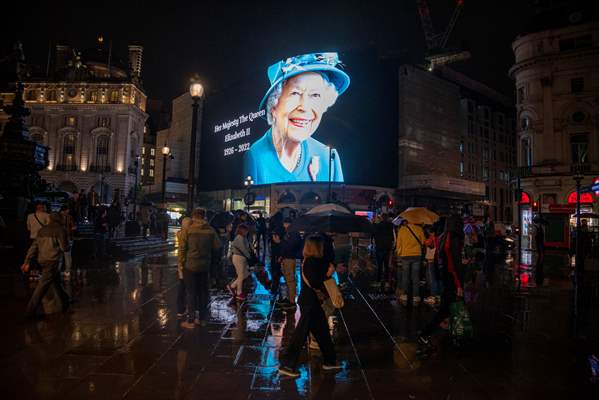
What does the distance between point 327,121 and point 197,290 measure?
42926 mm

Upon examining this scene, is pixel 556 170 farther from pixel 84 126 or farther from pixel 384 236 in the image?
pixel 84 126

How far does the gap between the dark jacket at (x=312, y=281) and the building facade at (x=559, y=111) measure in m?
34.1

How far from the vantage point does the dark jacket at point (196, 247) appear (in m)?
6.83

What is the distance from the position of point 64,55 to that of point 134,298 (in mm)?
75004

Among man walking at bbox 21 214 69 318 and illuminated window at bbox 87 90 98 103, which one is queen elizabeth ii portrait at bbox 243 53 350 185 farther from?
man walking at bbox 21 214 69 318

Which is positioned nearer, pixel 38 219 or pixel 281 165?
pixel 38 219

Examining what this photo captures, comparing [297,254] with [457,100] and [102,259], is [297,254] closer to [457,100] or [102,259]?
[102,259]

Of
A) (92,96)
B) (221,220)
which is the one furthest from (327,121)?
(92,96)

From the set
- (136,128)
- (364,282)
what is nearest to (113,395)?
(364,282)

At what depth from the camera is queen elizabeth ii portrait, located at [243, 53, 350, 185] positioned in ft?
156

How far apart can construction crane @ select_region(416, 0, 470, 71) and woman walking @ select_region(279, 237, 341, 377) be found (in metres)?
92.1

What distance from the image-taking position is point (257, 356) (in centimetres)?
554

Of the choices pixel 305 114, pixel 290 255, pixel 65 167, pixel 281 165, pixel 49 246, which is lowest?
pixel 290 255

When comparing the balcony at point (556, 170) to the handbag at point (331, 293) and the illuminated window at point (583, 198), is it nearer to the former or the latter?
the illuminated window at point (583, 198)
